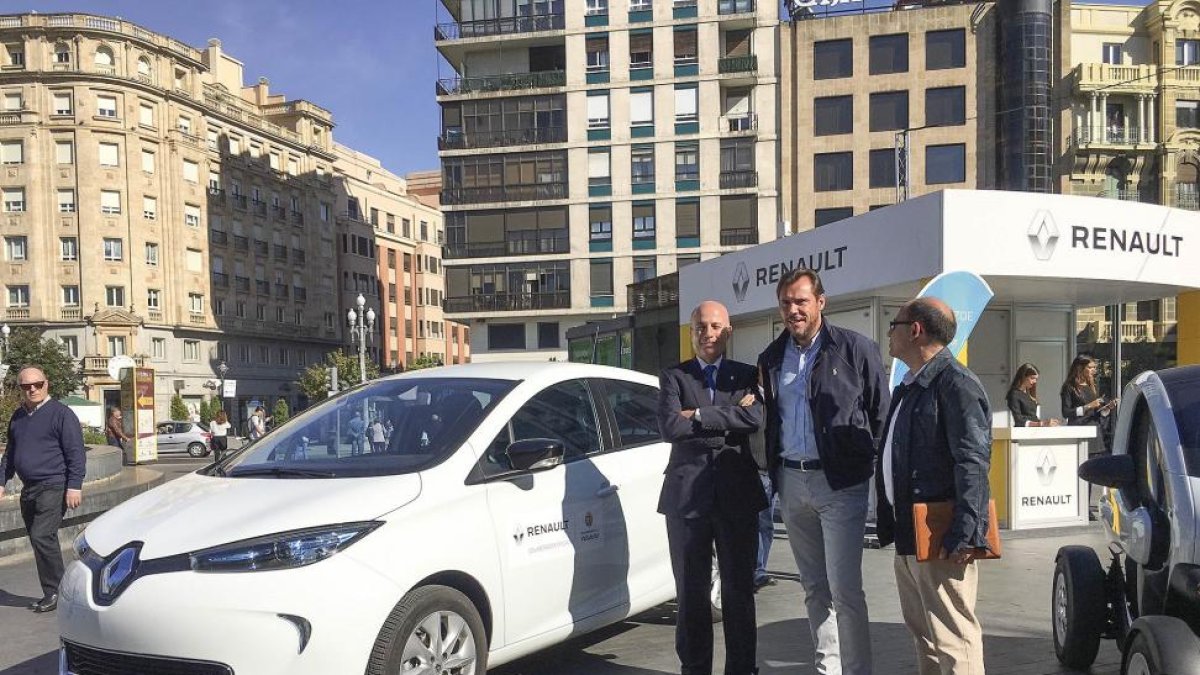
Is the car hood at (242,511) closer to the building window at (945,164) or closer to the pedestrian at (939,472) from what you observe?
the pedestrian at (939,472)

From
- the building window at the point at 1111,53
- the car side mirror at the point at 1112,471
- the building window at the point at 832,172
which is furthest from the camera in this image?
the building window at the point at 1111,53

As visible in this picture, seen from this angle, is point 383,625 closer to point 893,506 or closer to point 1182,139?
point 893,506

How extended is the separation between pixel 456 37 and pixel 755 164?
17920 millimetres

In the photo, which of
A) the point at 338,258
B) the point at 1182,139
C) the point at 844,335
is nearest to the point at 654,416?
the point at 844,335

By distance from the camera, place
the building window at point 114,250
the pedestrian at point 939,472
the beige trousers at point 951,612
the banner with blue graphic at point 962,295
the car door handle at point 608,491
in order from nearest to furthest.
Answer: the pedestrian at point 939,472, the beige trousers at point 951,612, the car door handle at point 608,491, the banner with blue graphic at point 962,295, the building window at point 114,250

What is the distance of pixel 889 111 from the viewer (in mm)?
45812

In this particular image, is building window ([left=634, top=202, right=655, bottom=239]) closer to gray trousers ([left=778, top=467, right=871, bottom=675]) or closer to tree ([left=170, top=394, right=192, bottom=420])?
tree ([left=170, top=394, right=192, bottom=420])

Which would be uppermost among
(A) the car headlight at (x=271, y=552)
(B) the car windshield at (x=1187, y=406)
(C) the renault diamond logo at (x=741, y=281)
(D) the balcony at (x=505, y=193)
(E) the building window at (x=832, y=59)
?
(E) the building window at (x=832, y=59)

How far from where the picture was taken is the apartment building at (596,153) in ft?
160

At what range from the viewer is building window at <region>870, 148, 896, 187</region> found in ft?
149

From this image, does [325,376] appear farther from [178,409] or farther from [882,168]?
[882,168]

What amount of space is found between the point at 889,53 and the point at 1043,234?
3895 centimetres

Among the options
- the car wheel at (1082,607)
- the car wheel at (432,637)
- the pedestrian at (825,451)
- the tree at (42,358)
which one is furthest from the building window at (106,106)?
the car wheel at (1082,607)

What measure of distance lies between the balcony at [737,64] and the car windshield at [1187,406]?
47.0 meters
